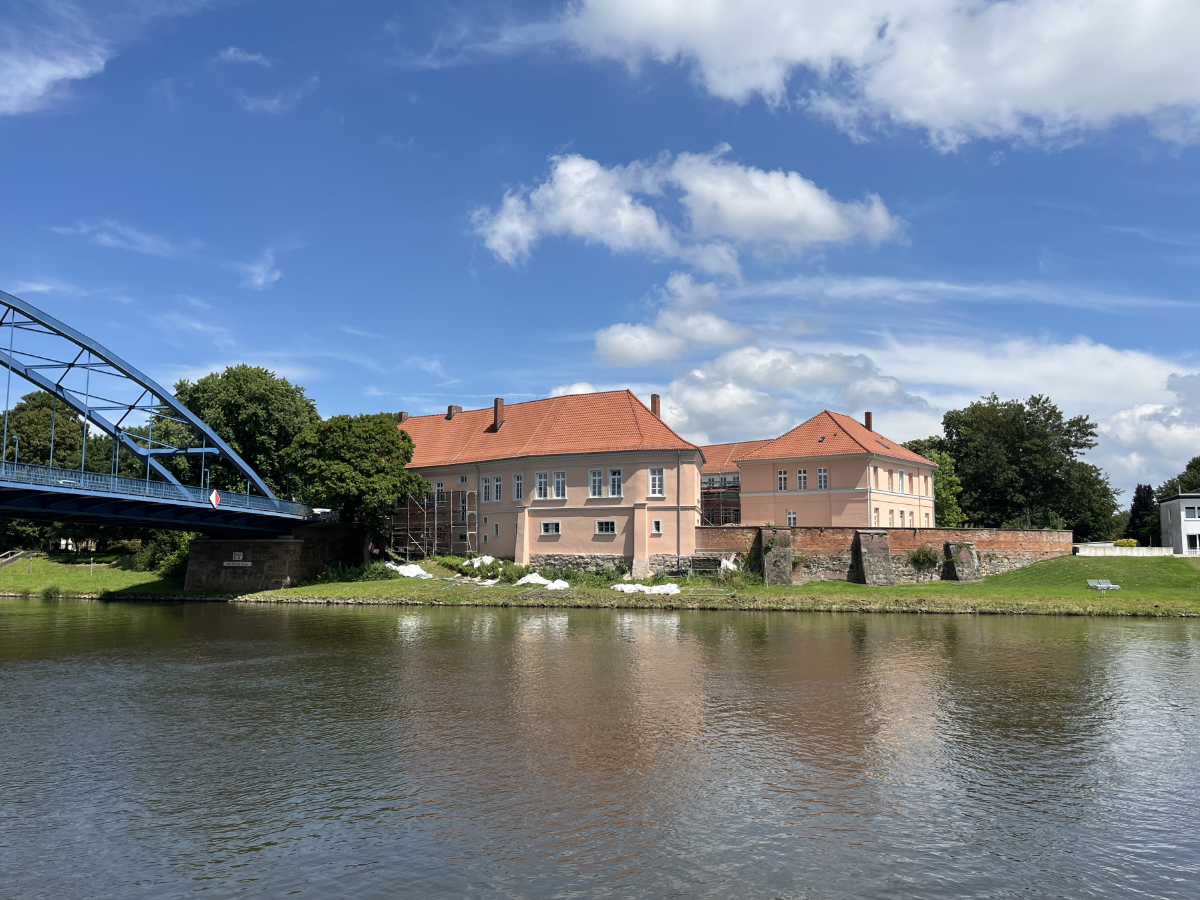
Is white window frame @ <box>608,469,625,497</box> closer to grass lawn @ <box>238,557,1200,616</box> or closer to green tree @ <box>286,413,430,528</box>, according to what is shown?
grass lawn @ <box>238,557,1200,616</box>

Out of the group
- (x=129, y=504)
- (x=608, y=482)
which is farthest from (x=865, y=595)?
(x=129, y=504)

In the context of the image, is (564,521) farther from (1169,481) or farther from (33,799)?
(1169,481)

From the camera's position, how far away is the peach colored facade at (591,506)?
1966 inches

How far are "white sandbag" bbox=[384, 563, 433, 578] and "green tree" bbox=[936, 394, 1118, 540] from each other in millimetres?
47590

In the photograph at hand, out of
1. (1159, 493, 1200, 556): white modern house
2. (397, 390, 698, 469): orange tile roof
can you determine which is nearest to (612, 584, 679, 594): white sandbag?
(397, 390, 698, 469): orange tile roof

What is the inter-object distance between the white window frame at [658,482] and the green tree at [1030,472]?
35363mm

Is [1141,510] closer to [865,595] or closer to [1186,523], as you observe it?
[1186,523]

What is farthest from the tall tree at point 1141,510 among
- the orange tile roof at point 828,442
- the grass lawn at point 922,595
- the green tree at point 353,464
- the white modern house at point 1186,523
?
the green tree at point 353,464

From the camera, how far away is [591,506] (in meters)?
51.8

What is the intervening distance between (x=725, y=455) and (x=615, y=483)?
33.1 m

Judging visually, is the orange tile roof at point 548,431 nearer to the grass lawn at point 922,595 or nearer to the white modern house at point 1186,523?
the grass lawn at point 922,595

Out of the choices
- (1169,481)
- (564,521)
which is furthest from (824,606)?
(1169,481)

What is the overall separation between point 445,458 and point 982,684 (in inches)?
1684

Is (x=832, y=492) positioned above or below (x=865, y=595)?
above
